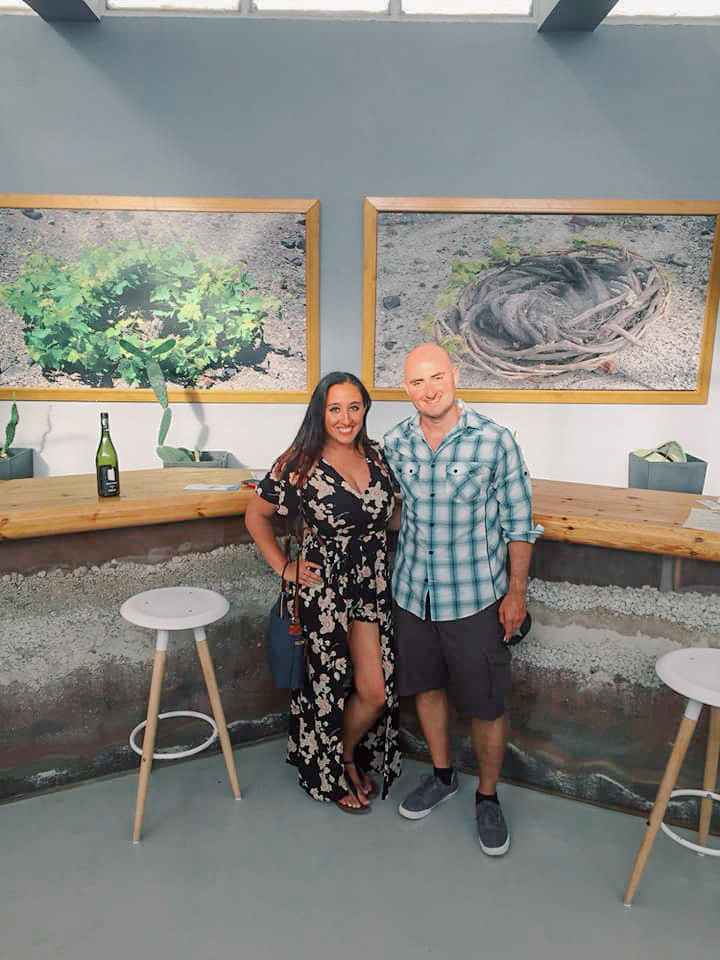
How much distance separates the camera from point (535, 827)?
2.18m

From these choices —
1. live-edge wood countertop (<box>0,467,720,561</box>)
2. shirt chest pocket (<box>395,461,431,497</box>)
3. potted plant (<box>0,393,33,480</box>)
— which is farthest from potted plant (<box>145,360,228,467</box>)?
shirt chest pocket (<box>395,461,431,497</box>)

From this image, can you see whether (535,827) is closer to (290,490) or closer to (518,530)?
(518,530)

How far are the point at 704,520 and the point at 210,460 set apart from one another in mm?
2871

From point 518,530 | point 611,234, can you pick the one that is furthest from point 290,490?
point 611,234

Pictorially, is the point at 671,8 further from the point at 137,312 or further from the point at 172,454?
the point at 172,454

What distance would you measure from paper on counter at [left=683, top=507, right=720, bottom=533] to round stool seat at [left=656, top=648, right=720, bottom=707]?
35 cm

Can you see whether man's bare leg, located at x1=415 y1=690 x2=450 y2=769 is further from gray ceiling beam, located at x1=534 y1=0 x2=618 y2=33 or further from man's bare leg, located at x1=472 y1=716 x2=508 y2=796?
gray ceiling beam, located at x1=534 y1=0 x2=618 y2=33

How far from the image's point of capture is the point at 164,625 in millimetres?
1939

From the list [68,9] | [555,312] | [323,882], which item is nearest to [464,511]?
[323,882]

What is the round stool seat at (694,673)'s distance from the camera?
1.65 metres

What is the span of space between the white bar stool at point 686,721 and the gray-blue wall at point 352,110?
3191mm

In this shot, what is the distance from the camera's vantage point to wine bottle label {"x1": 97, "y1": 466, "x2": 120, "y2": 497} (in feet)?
7.47

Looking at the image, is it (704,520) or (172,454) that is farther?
(172,454)

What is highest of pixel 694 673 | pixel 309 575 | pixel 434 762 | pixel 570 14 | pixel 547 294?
pixel 570 14
